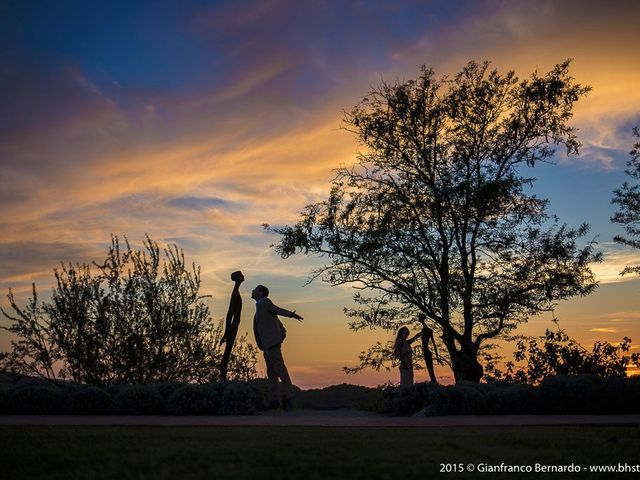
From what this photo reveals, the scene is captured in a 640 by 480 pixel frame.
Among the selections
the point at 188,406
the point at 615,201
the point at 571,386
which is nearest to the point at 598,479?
the point at 571,386

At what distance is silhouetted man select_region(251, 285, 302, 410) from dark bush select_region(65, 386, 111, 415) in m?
3.35

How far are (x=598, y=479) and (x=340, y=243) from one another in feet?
57.1

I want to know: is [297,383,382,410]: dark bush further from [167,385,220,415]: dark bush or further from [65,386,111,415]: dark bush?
[65,386,111,415]: dark bush

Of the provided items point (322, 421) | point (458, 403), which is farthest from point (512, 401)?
point (322, 421)

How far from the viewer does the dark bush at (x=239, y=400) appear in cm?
1410

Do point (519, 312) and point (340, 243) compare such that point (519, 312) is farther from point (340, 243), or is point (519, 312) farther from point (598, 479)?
point (598, 479)

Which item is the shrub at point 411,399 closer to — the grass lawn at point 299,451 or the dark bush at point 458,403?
the dark bush at point 458,403

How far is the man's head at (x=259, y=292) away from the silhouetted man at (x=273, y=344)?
0.73 ft

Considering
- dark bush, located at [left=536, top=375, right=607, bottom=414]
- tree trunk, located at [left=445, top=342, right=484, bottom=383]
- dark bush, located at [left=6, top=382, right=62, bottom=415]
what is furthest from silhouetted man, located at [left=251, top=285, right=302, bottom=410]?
tree trunk, located at [left=445, top=342, right=484, bottom=383]

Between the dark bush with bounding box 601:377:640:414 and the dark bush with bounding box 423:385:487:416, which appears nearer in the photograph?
the dark bush with bounding box 601:377:640:414

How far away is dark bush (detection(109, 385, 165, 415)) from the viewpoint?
46.5 feet

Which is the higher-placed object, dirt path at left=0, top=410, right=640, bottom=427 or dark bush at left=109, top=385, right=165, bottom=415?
dark bush at left=109, top=385, right=165, bottom=415

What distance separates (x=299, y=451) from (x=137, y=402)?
755 centimetres

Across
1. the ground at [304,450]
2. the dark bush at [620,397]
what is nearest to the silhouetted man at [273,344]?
the ground at [304,450]
